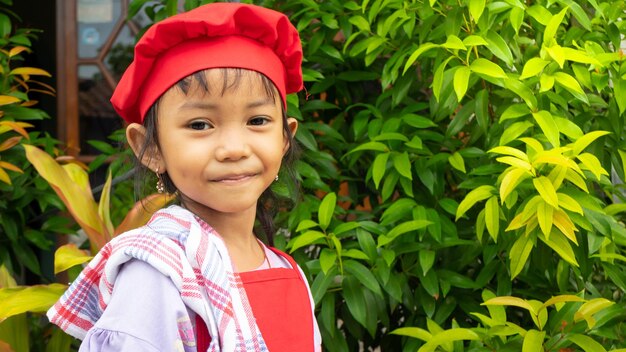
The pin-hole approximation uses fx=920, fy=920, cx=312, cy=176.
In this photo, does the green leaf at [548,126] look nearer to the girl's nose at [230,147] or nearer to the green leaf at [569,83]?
the green leaf at [569,83]

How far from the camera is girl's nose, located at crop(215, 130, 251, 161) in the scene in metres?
1.34

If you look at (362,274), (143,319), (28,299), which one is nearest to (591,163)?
(362,274)

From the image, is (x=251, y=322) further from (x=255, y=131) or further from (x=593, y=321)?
(x=593, y=321)

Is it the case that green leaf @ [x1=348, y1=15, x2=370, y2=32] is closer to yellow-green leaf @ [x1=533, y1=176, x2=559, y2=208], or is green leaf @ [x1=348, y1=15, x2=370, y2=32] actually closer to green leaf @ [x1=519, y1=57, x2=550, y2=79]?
green leaf @ [x1=519, y1=57, x2=550, y2=79]

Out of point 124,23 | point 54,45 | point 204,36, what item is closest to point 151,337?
point 204,36

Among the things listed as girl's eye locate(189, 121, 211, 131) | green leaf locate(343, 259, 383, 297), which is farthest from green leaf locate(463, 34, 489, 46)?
girl's eye locate(189, 121, 211, 131)

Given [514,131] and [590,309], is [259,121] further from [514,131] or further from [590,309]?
[590,309]

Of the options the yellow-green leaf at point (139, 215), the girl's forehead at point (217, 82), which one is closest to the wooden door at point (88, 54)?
the yellow-green leaf at point (139, 215)

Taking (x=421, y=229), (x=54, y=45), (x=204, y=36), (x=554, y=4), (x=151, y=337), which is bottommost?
(x=54, y=45)

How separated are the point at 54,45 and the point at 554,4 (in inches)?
91.3

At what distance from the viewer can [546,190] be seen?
172 cm

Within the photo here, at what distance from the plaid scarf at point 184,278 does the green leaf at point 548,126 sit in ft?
2.56

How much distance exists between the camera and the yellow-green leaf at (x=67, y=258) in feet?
6.64

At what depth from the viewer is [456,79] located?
195 cm
